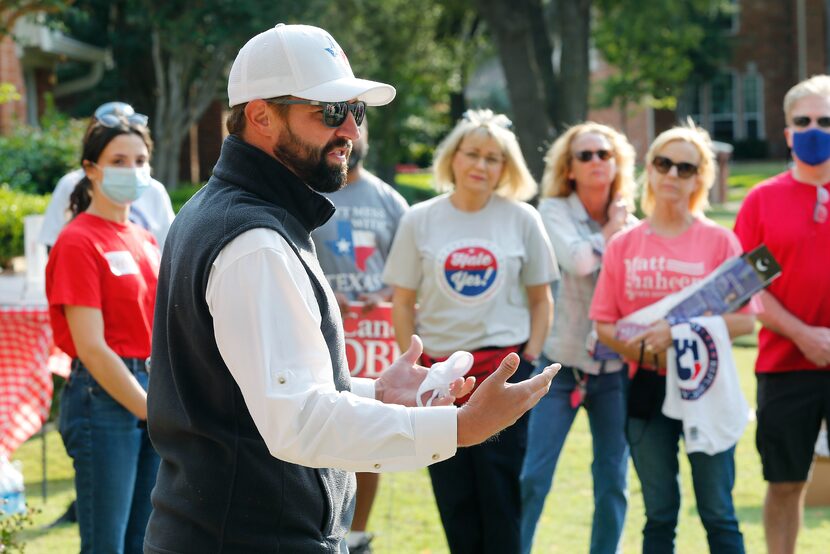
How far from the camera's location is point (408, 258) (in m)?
5.83

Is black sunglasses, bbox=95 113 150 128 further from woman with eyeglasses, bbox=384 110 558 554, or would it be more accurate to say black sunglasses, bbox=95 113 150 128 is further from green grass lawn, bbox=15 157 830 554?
green grass lawn, bbox=15 157 830 554

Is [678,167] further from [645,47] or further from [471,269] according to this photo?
[645,47]

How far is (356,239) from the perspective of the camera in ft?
22.0

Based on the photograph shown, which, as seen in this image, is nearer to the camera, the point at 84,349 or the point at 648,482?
the point at 84,349

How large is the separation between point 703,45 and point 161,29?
31.3m

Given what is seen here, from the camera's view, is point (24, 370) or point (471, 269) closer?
point (471, 269)

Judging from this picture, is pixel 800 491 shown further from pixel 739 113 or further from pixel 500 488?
pixel 739 113

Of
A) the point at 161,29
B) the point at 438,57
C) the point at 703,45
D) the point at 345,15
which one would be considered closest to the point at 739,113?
the point at 703,45

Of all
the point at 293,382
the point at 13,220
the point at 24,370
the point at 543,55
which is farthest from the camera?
the point at 543,55

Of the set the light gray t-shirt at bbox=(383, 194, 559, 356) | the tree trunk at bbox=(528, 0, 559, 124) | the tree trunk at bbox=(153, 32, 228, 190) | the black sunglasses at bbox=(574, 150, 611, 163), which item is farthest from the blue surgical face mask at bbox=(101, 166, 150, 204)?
the tree trunk at bbox=(153, 32, 228, 190)

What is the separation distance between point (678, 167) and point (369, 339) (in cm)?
215

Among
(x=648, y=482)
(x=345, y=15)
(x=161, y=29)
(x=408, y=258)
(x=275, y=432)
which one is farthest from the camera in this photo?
(x=345, y=15)

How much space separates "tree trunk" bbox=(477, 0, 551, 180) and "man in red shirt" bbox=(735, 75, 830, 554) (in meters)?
13.6

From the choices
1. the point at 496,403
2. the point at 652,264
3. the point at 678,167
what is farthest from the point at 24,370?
the point at 496,403
